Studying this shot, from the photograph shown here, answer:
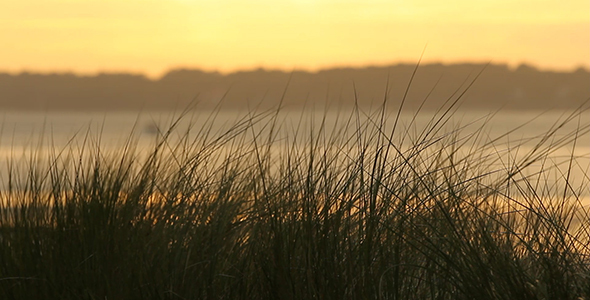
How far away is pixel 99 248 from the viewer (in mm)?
2877

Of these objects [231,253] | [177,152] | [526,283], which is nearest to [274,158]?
[177,152]

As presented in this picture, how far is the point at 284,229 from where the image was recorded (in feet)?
9.25

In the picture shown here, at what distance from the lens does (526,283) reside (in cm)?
238

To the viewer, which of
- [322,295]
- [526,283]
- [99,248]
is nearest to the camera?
[526,283]

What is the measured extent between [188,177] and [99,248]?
59 centimetres

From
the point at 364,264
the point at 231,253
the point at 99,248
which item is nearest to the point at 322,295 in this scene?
the point at 364,264

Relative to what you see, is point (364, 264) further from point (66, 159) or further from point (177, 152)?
point (66, 159)

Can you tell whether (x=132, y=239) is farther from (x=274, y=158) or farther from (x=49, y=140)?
(x=49, y=140)

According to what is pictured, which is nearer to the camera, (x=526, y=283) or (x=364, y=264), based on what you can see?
(x=526, y=283)

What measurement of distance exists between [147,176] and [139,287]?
69 centimetres

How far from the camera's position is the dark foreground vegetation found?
103 inches

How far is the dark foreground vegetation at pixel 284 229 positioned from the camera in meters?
2.61

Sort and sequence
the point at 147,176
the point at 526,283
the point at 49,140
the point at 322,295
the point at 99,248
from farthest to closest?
the point at 49,140 < the point at 147,176 < the point at 99,248 < the point at 322,295 < the point at 526,283

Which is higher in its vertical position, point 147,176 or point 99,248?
point 147,176
